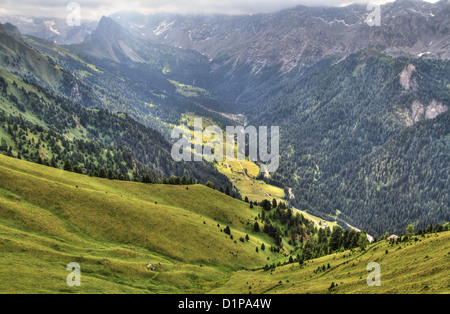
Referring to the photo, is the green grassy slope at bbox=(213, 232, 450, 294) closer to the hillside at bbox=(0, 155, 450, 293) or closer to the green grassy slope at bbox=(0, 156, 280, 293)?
the hillside at bbox=(0, 155, 450, 293)

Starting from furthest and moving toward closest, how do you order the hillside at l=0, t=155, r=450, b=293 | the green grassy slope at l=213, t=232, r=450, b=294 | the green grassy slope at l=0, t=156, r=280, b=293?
the green grassy slope at l=0, t=156, r=280, b=293 < the hillside at l=0, t=155, r=450, b=293 < the green grassy slope at l=213, t=232, r=450, b=294

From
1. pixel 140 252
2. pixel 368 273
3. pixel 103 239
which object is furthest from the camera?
pixel 103 239

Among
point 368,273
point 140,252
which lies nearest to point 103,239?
point 140,252

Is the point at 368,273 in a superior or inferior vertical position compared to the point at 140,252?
inferior

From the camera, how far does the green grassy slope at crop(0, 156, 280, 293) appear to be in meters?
85.7

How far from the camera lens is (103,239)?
115312 millimetres

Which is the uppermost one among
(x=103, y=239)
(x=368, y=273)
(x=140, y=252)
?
(x=103, y=239)

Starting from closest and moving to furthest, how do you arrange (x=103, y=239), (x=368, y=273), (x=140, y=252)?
(x=368, y=273) → (x=140, y=252) → (x=103, y=239)

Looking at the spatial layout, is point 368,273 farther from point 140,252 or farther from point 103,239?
point 103,239

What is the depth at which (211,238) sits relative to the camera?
143375 millimetres

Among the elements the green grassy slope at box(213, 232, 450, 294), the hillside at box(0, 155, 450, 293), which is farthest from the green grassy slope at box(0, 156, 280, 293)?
the green grassy slope at box(213, 232, 450, 294)

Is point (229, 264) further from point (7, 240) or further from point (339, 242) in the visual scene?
point (7, 240)
